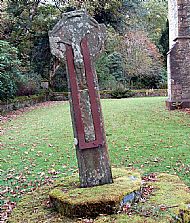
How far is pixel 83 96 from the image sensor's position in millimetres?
3525

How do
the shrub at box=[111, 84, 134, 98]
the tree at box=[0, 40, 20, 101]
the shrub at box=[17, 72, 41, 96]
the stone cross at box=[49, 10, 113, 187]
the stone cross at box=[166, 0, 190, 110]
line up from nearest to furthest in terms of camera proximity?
the stone cross at box=[49, 10, 113, 187] → the stone cross at box=[166, 0, 190, 110] → the tree at box=[0, 40, 20, 101] → the shrub at box=[17, 72, 41, 96] → the shrub at box=[111, 84, 134, 98]

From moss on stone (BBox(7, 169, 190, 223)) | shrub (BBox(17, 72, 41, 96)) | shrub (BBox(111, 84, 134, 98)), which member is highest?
shrub (BBox(17, 72, 41, 96))

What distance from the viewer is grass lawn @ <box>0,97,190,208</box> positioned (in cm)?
582

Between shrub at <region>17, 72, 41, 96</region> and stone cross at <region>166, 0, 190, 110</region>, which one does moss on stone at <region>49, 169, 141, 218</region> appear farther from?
shrub at <region>17, 72, 41, 96</region>

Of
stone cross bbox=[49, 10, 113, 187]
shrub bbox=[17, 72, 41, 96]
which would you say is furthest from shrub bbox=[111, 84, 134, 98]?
stone cross bbox=[49, 10, 113, 187]

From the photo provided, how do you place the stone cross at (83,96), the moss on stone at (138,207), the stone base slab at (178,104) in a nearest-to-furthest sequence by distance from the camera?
1. the moss on stone at (138,207)
2. the stone cross at (83,96)
3. the stone base slab at (178,104)

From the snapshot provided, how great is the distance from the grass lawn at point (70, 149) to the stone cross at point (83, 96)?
183 centimetres

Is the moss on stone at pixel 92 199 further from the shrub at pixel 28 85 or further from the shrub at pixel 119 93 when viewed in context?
the shrub at pixel 119 93

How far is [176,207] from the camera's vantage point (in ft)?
10.6

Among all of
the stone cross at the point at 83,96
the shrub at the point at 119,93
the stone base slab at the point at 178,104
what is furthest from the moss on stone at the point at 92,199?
the shrub at the point at 119,93

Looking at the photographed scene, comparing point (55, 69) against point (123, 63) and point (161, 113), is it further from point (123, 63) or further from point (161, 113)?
point (161, 113)

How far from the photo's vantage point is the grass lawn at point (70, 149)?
5.82 meters

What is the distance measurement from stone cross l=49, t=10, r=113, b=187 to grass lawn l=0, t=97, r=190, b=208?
1.83 metres

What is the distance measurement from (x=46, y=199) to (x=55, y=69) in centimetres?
2415
